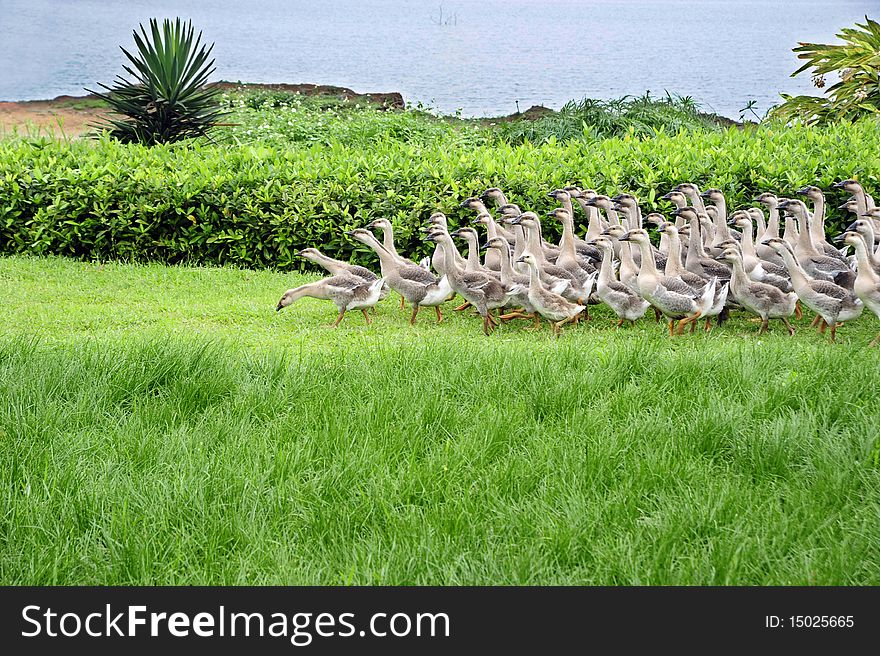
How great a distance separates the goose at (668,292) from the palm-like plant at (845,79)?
7.39 metres

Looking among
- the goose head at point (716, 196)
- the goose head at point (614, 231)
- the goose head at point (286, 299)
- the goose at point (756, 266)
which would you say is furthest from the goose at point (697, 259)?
the goose head at point (286, 299)

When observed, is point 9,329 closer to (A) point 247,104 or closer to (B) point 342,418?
(B) point 342,418

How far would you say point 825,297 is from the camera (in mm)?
6195

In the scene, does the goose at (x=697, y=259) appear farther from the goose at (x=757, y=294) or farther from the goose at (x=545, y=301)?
the goose at (x=545, y=301)

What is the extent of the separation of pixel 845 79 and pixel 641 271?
8.61m

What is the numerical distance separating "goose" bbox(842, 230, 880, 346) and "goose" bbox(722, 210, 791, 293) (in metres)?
0.69

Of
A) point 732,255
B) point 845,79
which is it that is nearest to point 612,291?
point 732,255

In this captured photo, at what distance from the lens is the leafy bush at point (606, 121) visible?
42.7 ft

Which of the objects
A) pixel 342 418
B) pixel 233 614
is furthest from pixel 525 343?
pixel 233 614

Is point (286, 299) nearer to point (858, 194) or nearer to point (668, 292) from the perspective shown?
point (668, 292)

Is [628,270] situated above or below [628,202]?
below

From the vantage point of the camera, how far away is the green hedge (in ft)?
28.6

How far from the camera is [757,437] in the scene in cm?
405

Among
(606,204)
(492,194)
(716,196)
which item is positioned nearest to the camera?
(606,204)
